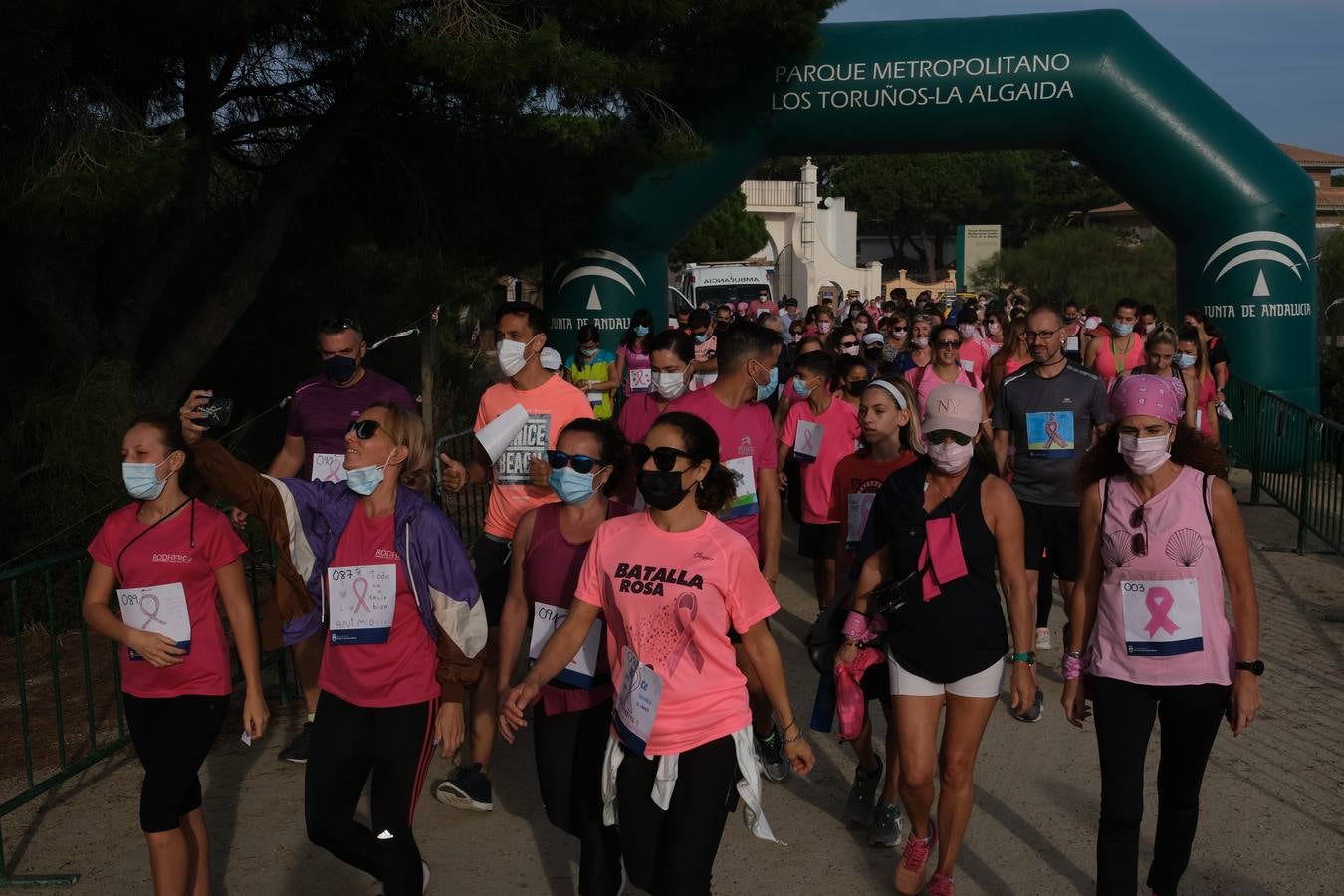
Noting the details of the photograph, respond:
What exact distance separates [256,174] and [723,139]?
506cm

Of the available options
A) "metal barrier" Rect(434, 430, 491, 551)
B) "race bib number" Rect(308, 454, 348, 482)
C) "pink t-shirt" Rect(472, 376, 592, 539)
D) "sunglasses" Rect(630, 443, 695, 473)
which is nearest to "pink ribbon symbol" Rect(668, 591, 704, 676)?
"sunglasses" Rect(630, 443, 695, 473)

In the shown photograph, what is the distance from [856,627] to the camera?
184 inches

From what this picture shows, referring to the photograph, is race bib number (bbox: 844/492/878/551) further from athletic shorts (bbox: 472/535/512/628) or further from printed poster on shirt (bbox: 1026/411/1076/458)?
printed poster on shirt (bbox: 1026/411/1076/458)

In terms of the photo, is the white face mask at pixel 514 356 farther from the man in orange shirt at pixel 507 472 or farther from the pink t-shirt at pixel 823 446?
the pink t-shirt at pixel 823 446

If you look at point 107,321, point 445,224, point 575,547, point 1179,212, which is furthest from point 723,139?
point 575,547

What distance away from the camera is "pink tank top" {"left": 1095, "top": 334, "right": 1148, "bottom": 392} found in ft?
38.8

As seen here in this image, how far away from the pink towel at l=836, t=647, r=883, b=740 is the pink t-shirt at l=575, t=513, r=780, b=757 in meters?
0.88

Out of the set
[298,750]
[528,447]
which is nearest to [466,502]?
[298,750]

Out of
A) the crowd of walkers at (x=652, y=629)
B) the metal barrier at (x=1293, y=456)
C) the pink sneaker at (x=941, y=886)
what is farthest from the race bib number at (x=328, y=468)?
the metal barrier at (x=1293, y=456)

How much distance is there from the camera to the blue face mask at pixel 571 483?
4336 mm

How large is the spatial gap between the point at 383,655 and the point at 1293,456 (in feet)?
30.3

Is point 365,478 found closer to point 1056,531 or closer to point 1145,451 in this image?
point 1145,451

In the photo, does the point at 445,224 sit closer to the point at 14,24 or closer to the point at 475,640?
the point at 14,24

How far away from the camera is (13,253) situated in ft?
33.5
